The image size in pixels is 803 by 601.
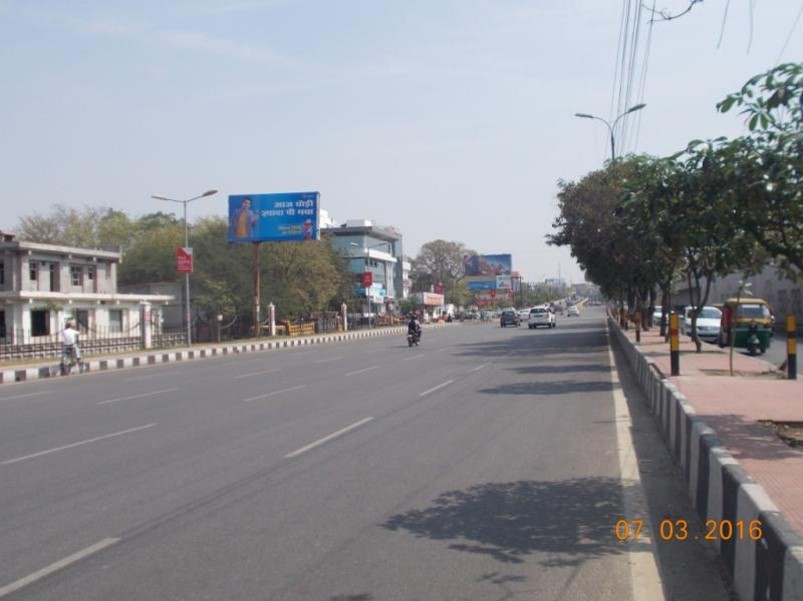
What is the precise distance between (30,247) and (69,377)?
2195cm

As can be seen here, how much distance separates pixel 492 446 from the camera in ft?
32.4

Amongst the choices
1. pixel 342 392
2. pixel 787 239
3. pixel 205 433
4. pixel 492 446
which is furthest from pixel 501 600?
pixel 342 392

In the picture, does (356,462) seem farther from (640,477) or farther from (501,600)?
(501,600)

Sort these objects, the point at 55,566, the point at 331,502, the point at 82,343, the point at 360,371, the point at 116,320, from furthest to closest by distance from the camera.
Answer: the point at 116,320 → the point at 82,343 → the point at 360,371 → the point at 331,502 → the point at 55,566

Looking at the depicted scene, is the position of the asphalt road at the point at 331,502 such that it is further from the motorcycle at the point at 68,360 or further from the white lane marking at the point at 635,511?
the motorcycle at the point at 68,360

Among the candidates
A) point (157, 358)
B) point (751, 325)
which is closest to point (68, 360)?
point (157, 358)

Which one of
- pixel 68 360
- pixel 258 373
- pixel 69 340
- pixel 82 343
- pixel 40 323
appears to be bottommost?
pixel 258 373

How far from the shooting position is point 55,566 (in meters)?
5.50

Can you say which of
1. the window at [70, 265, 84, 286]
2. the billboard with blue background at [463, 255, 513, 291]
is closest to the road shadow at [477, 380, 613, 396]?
the window at [70, 265, 84, 286]

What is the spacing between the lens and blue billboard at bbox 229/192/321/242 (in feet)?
141

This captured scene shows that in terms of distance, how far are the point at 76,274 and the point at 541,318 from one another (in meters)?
32.8

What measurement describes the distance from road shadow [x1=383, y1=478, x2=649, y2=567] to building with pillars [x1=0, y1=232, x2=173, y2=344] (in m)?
35.5

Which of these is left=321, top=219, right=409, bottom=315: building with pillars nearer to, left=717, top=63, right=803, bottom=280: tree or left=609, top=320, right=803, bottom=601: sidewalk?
left=609, top=320, right=803, bottom=601: sidewalk
